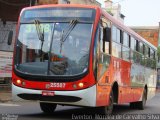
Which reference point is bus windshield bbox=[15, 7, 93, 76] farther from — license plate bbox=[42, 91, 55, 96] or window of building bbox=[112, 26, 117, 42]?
window of building bbox=[112, 26, 117, 42]

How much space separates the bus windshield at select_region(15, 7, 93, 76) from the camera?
12.9 m

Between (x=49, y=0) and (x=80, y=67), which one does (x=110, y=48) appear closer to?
(x=80, y=67)

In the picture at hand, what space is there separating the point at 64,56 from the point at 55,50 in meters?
0.33

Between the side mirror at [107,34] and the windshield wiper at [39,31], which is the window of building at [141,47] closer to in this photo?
the side mirror at [107,34]

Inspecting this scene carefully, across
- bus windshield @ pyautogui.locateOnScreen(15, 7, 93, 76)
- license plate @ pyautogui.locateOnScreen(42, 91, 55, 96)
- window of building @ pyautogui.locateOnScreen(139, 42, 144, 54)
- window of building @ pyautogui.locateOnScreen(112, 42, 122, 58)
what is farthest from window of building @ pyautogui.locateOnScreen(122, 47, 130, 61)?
license plate @ pyautogui.locateOnScreen(42, 91, 55, 96)

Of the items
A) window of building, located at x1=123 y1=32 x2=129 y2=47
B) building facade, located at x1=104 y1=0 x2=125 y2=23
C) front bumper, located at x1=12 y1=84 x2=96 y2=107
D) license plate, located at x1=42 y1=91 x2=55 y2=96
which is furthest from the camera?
building facade, located at x1=104 y1=0 x2=125 y2=23

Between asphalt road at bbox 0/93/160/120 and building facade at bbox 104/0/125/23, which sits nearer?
asphalt road at bbox 0/93/160/120

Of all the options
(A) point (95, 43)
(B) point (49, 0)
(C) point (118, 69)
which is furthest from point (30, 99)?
(B) point (49, 0)

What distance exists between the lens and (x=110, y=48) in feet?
48.0

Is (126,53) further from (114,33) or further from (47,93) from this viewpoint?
(47,93)

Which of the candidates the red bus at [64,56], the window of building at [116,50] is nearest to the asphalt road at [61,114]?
the red bus at [64,56]

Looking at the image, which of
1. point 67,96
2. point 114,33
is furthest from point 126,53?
point 67,96

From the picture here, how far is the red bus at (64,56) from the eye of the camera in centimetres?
1277

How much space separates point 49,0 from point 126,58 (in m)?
16.5
